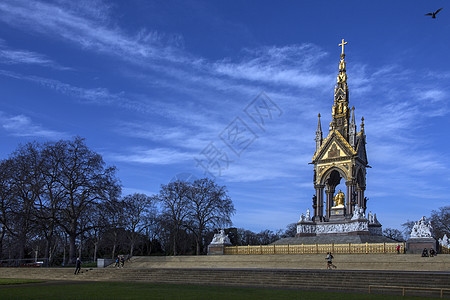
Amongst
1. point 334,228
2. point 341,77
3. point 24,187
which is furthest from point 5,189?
point 341,77

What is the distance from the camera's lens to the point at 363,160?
48.4m

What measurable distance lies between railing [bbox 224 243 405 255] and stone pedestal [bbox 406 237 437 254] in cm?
58

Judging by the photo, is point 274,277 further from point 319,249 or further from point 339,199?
point 339,199

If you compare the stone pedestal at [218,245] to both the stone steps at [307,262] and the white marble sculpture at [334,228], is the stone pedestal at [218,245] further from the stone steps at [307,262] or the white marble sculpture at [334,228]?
the white marble sculpture at [334,228]

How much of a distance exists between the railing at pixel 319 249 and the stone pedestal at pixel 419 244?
22.7 inches

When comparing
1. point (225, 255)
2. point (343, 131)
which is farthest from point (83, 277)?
point (343, 131)

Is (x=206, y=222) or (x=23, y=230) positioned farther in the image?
(x=206, y=222)

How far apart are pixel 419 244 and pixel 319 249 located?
24.3 ft

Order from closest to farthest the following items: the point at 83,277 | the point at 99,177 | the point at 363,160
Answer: the point at 83,277
the point at 99,177
the point at 363,160

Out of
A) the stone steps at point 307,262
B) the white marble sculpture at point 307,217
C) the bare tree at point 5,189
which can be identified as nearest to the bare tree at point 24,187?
the bare tree at point 5,189

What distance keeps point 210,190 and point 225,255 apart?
21.1 meters

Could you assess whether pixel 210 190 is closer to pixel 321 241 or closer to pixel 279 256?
pixel 321 241

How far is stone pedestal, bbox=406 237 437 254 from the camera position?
3088 centimetres

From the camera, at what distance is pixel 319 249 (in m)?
35.3
